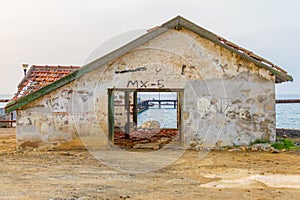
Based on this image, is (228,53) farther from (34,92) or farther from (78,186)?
(78,186)

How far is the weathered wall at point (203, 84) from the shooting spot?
1094 centimetres

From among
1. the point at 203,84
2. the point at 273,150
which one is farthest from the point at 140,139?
the point at 273,150

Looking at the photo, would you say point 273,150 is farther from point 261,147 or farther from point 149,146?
point 149,146

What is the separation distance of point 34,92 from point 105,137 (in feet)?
7.70

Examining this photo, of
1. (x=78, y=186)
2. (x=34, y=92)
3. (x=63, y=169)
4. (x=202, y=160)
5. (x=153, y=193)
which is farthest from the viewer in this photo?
(x=34, y=92)

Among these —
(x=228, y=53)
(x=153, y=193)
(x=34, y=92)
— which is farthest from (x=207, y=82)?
(x=153, y=193)

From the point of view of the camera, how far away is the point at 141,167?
8320 millimetres

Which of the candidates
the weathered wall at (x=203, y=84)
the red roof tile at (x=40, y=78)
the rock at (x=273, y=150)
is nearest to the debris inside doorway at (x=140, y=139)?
the weathered wall at (x=203, y=84)

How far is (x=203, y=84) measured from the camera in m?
11.0

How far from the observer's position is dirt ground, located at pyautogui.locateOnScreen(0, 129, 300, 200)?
232 inches

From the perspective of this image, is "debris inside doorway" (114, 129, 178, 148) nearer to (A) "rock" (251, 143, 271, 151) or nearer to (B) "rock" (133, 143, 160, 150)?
(B) "rock" (133, 143, 160, 150)

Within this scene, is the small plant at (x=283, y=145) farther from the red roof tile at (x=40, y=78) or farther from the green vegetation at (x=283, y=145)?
the red roof tile at (x=40, y=78)

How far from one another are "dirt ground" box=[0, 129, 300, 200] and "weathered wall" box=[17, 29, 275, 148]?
1114 mm

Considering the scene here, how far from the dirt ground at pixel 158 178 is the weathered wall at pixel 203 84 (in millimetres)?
1114
